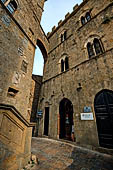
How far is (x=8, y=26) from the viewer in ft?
18.4

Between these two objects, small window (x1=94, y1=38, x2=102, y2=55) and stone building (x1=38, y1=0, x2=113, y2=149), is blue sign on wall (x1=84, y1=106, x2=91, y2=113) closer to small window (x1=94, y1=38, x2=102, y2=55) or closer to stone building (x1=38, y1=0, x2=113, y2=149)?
stone building (x1=38, y1=0, x2=113, y2=149)

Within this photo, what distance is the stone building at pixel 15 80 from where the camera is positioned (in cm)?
236

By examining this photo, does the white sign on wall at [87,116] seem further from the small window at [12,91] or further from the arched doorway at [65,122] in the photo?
the small window at [12,91]

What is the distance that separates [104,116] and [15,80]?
6082 millimetres

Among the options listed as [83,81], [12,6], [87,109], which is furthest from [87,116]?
[12,6]

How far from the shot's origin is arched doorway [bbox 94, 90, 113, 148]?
14.7ft

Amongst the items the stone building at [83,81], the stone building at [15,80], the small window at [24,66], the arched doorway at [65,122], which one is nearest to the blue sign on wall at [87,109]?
the stone building at [83,81]

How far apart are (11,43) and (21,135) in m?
5.70

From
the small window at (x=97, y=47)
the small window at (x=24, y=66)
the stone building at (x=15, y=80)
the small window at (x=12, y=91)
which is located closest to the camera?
the stone building at (x=15, y=80)

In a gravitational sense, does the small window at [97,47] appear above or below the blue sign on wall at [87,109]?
above

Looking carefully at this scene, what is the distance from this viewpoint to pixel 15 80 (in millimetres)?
5504

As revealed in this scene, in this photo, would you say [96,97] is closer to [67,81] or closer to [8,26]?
[67,81]

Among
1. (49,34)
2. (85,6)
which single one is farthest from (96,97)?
(49,34)

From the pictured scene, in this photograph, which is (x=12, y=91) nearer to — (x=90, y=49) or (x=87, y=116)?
(x=87, y=116)
